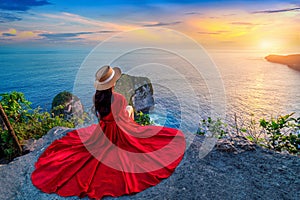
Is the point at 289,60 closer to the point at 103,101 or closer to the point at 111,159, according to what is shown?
the point at 103,101

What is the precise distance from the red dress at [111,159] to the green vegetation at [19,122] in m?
1.68

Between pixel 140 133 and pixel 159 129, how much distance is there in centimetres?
55

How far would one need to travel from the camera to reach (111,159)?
3590 millimetres

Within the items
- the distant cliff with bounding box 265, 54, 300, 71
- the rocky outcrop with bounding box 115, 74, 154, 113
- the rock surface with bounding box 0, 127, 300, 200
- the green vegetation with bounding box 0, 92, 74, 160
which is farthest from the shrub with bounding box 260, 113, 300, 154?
the distant cliff with bounding box 265, 54, 300, 71

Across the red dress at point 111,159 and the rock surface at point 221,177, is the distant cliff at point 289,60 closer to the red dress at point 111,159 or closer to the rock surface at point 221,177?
the rock surface at point 221,177

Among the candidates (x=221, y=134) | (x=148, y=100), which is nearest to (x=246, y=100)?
(x=148, y=100)

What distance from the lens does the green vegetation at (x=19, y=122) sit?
4.99 m

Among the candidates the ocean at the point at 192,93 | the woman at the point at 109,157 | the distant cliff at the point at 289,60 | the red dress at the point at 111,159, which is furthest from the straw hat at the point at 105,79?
the distant cliff at the point at 289,60

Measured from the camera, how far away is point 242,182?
3043 millimetres

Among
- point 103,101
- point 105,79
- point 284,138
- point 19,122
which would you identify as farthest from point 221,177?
point 19,122

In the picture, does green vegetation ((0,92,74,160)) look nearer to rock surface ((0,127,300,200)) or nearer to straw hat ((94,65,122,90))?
rock surface ((0,127,300,200))

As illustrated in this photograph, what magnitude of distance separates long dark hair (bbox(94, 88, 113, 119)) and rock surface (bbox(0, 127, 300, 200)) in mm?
1592

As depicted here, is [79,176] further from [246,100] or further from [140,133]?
[246,100]

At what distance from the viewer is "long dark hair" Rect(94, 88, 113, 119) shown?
12.2 feet
